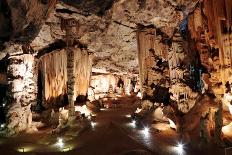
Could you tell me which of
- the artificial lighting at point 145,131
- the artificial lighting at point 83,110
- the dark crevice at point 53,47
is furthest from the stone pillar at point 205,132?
the dark crevice at point 53,47

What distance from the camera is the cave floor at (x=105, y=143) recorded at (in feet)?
29.6

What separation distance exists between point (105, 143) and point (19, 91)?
5.79 meters

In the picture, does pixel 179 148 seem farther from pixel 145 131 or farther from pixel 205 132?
pixel 145 131

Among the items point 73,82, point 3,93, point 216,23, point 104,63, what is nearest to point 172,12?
point 216,23

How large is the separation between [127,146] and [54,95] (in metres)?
8.76

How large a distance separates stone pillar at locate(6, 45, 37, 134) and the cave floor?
2.64 ft

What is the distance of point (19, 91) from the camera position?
13234mm

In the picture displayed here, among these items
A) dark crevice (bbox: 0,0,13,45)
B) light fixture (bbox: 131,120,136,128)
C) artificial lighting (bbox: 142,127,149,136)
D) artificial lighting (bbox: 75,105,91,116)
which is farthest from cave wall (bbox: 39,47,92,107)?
artificial lighting (bbox: 142,127,149,136)

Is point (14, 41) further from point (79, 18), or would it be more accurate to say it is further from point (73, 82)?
point (73, 82)

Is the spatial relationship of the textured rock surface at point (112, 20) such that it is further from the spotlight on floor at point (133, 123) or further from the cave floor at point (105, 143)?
the cave floor at point (105, 143)

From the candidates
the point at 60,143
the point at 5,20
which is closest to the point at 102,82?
the point at 60,143

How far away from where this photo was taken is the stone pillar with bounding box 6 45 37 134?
12.8 meters

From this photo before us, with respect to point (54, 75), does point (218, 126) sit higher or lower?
lower

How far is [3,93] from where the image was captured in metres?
17.4
